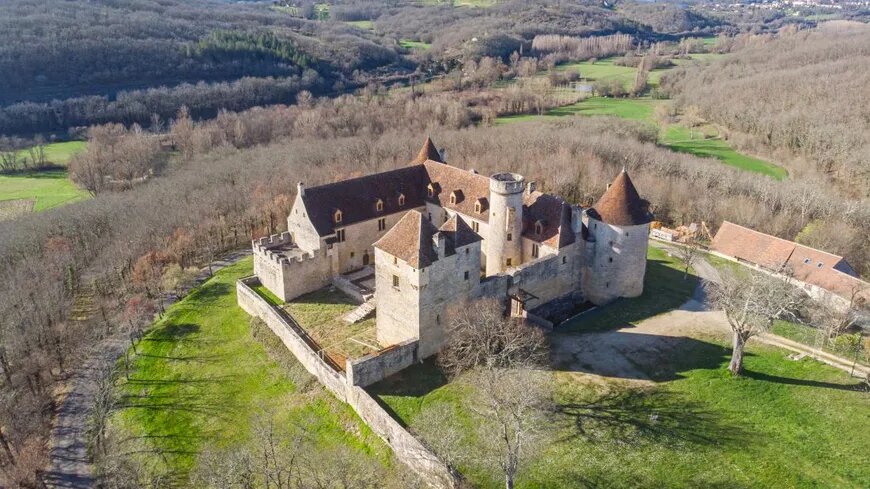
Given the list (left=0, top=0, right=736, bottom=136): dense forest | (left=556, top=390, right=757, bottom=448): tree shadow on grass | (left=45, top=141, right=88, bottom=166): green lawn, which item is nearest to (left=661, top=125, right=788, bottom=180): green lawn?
(left=0, top=0, right=736, bottom=136): dense forest

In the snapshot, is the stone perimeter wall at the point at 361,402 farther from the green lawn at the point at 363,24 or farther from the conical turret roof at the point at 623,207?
the green lawn at the point at 363,24

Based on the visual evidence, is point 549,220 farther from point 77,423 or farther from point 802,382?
point 77,423

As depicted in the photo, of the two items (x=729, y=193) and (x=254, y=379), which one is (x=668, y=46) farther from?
(x=254, y=379)

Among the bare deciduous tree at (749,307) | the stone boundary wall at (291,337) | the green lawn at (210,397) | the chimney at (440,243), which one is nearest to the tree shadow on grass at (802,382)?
the bare deciduous tree at (749,307)

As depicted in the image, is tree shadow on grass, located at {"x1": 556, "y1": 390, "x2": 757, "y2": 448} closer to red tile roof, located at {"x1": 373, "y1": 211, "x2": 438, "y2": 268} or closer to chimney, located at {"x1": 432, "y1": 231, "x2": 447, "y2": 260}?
chimney, located at {"x1": 432, "y1": 231, "x2": 447, "y2": 260}

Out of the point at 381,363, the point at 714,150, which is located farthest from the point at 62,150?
the point at 714,150

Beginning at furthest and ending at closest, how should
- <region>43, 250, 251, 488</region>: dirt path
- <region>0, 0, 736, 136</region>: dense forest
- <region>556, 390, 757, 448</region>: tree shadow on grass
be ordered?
<region>0, 0, 736, 136</region>: dense forest, <region>43, 250, 251, 488</region>: dirt path, <region>556, 390, 757, 448</region>: tree shadow on grass
